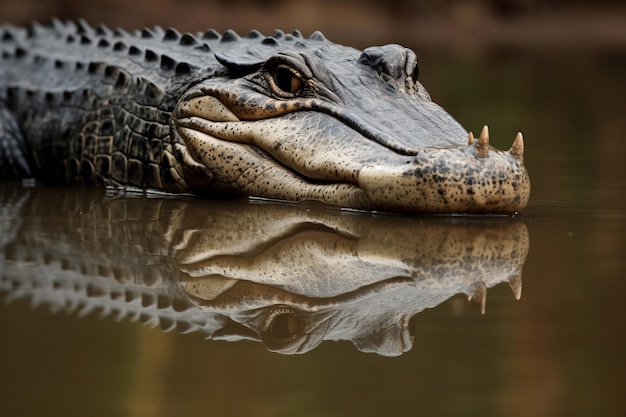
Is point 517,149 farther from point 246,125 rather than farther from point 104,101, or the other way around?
point 104,101

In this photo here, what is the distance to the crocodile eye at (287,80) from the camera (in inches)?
180

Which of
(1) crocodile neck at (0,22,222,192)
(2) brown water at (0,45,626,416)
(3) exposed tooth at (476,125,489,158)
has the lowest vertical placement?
(2) brown water at (0,45,626,416)

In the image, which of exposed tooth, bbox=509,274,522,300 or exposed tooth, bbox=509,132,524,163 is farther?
exposed tooth, bbox=509,132,524,163

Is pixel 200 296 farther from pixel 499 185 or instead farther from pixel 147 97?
pixel 147 97

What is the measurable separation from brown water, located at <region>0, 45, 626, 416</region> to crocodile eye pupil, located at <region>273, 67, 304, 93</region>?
566 mm

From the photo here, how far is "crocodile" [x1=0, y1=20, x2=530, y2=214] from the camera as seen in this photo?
4.04 metres

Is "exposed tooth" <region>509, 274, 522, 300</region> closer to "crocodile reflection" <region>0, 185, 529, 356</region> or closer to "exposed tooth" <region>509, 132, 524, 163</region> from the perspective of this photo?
"crocodile reflection" <region>0, 185, 529, 356</region>

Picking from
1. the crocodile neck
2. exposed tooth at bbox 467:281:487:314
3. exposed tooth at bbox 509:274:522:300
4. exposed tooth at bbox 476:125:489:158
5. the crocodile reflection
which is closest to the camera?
the crocodile reflection

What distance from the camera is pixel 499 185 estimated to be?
399cm

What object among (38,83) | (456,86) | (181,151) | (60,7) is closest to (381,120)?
(181,151)

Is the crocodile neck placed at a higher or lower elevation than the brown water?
higher

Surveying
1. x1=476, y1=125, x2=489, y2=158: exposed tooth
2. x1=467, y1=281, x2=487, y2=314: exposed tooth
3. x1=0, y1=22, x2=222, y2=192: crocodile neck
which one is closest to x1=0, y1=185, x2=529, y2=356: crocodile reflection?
x1=467, y1=281, x2=487, y2=314: exposed tooth

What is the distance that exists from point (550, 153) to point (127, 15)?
11989mm

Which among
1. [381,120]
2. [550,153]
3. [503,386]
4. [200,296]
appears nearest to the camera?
[503,386]
